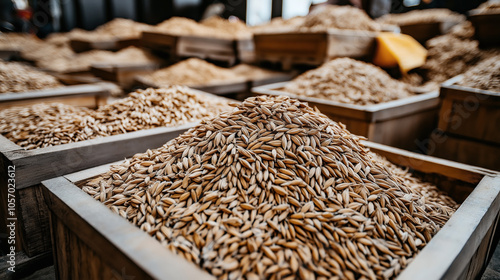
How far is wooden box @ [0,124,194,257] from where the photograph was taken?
131 centimetres

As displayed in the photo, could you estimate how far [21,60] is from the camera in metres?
5.71

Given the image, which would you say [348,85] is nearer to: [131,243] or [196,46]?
[131,243]

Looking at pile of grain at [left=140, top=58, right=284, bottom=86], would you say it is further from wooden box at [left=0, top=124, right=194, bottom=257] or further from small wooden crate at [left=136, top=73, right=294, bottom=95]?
wooden box at [left=0, top=124, right=194, bottom=257]

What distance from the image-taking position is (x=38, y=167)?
4.39 ft


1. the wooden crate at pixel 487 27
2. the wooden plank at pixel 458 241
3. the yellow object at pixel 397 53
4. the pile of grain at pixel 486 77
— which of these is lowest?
the wooden plank at pixel 458 241

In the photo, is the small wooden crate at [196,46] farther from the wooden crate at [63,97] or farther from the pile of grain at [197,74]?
the wooden crate at [63,97]

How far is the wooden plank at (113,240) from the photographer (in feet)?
2.51

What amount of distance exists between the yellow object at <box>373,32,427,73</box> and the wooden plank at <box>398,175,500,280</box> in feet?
8.63

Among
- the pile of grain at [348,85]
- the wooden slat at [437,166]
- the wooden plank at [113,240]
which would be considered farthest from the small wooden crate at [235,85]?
the wooden plank at [113,240]

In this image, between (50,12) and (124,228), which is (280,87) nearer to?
(124,228)

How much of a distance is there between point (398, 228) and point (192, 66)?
3438 millimetres

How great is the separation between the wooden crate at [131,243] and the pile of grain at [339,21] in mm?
2766

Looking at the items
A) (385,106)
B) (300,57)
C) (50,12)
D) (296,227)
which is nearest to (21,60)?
(300,57)

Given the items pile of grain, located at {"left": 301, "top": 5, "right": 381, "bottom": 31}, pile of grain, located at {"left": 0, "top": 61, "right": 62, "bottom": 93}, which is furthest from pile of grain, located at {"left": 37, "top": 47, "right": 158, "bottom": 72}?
pile of grain, located at {"left": 301, "top": 5, "right": 381, "bottom": 31}
